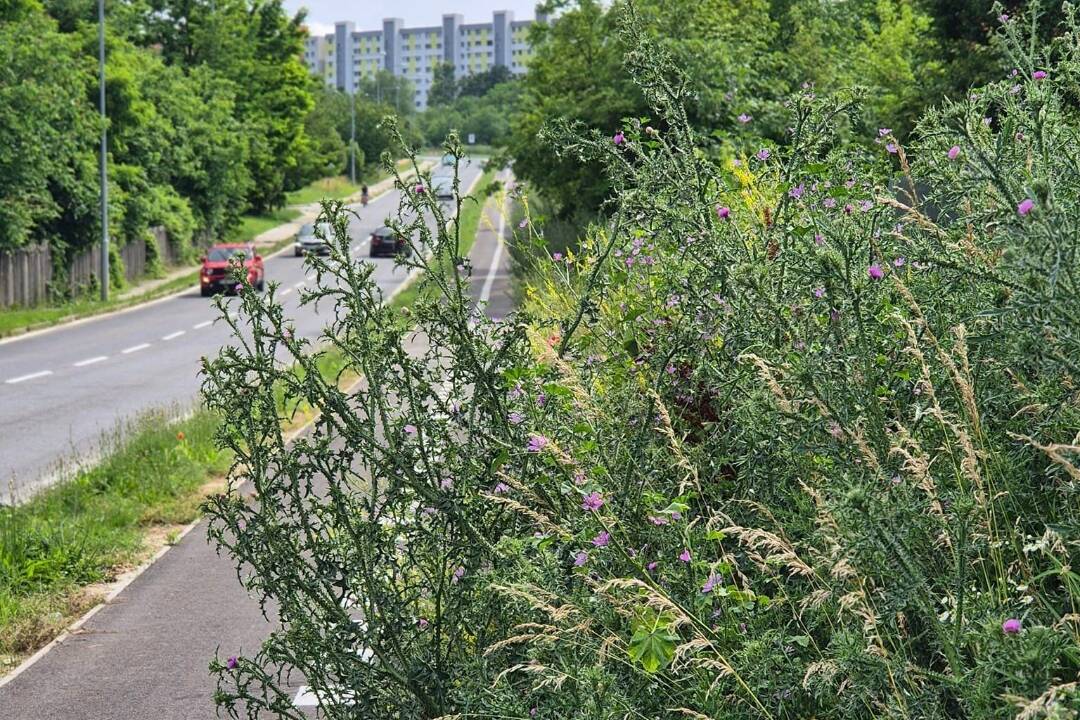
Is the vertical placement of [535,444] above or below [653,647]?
above

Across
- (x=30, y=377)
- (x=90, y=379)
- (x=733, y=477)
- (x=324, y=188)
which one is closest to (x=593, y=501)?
(x=733, y=477)

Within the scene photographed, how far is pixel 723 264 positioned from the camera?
4.39 metres

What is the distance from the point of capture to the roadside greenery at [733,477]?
10.8ft

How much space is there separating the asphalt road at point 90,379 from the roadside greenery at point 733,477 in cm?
425

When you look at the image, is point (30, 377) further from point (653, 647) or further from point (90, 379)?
point (653, 647)

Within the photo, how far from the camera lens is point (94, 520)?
10.0 metres

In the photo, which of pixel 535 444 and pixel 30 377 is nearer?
pixel 535 444

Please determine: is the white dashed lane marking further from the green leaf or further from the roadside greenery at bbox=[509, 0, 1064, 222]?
the green leaf

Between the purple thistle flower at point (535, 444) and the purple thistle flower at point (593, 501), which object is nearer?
the purple thistle flower at point (593, 501)

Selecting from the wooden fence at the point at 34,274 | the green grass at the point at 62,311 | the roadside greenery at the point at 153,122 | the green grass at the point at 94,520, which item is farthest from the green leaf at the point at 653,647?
the wooden fence at the point at 34,274

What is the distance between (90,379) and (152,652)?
53.9 feet

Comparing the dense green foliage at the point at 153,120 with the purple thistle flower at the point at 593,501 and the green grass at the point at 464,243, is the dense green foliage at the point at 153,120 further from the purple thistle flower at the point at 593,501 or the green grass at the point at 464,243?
the purple thistle flower at the point at 593,501

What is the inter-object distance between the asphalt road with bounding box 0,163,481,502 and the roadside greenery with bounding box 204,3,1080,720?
13.9 ft

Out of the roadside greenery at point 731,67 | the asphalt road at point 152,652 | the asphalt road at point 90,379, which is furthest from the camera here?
the roadside greenery at point 731,67
